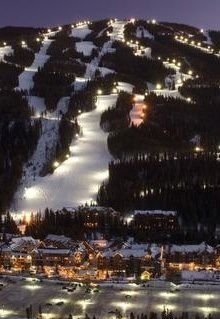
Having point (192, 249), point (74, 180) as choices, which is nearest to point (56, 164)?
point (74, 180)

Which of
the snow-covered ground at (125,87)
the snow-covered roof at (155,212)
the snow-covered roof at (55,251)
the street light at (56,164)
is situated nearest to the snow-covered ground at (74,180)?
the street light at (56,164)

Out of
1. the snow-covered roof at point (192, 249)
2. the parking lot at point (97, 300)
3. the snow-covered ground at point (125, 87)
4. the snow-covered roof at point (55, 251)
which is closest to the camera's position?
the parking lot at point (97, 300)

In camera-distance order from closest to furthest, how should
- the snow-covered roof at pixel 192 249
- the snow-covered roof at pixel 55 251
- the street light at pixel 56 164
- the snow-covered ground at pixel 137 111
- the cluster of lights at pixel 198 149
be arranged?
1. the snow-covered roof at pixel 192 249
2. the snow-covered roof at pixel 55 251
3. the street light at pixel 56 164
4. the cluster of lights at pixel 198 149
5. the snow-covered ground at pixel 137 111

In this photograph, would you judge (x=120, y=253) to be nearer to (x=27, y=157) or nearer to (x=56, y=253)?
(x=56, y=253)

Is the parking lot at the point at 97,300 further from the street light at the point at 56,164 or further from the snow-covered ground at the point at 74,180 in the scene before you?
the street light at the point at 56,164

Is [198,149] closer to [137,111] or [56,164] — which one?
[56,164]

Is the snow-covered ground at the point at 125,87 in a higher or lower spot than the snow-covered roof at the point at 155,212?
higher

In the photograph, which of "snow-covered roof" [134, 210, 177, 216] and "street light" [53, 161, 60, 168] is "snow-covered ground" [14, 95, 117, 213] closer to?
"street light" [53, 161, 60, 168]

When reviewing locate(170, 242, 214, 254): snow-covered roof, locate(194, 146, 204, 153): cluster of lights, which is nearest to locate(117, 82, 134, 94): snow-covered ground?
locate(194, 146, 204, 153): cluster of lights

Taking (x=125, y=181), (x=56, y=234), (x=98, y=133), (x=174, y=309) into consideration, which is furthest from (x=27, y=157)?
(x=174, y=309)
